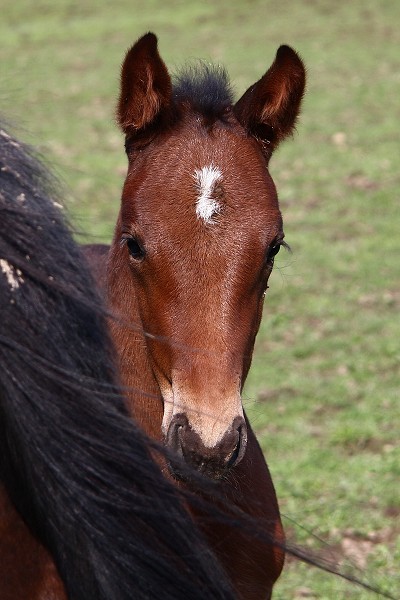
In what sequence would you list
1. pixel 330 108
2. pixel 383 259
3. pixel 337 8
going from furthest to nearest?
pixel 337 8 < pixel 330 108 < pixel 383 259

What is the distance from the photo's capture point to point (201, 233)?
7.98 ft

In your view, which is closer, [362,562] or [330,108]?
[362,562]

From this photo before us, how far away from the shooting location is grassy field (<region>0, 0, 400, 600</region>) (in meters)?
4.70

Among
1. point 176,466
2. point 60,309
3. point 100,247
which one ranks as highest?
point 60,309

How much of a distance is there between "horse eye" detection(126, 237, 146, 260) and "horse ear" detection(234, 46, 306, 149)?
1.53 feet

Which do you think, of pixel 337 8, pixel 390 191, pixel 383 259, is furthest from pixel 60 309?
pixel 337 8

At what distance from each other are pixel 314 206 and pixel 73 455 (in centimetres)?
785

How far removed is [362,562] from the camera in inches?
169

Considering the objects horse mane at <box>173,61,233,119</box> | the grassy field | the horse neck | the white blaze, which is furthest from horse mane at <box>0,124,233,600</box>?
horse mane at <box>173,61,233,119</box>

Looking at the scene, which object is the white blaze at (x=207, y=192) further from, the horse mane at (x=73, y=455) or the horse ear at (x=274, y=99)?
the horse mane at (x=73, y=455)

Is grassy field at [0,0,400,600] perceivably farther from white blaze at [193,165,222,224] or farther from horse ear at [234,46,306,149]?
horse ear at [234,46,306,149]

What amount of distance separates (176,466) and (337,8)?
17883 millimetres

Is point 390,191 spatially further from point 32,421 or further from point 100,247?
point 32,421

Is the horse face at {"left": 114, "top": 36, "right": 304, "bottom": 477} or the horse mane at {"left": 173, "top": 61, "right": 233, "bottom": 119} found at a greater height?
the horse mane at {"left": 173, "top": 61, "right": 233, "bottom": 119}
